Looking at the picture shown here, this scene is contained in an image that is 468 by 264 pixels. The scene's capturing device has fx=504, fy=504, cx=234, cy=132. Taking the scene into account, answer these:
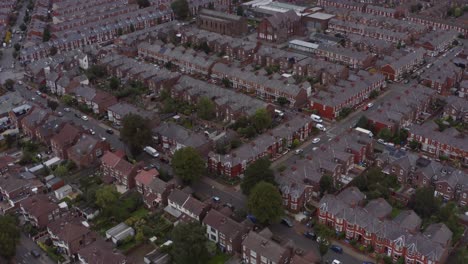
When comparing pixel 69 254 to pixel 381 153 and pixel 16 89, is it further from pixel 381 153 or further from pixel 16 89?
pixel 16 89

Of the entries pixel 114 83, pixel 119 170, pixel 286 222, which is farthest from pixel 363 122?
pixel 114 83

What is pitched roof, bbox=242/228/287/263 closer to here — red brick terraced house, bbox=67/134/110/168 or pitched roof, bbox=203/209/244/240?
pitched roof, bbox=203/209/244/240

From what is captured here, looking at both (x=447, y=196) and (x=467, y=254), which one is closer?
(x=467, y=254)

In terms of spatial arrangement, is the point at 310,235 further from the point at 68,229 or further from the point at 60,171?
the point at 60,171

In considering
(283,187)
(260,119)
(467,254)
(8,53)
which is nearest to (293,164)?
(283,187)

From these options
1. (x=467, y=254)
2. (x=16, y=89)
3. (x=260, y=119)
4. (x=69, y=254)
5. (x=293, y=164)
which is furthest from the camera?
(x=16, y=89)

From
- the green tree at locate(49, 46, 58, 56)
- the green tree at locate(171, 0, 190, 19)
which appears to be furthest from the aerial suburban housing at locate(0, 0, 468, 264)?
the green tree at locate(171, 0, 190, 19)

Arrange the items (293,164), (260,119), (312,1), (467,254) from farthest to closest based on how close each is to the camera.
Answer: (312,1) → (260,119) → (293,164) → (467,254)
